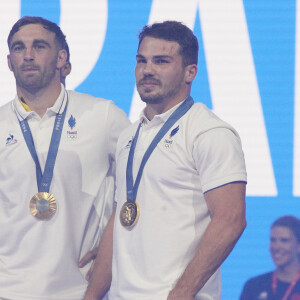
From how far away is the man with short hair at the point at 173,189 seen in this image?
308 centimetres

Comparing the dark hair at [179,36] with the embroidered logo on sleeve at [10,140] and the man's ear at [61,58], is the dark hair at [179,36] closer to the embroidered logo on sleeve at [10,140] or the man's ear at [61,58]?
the man's ear at [61,58]

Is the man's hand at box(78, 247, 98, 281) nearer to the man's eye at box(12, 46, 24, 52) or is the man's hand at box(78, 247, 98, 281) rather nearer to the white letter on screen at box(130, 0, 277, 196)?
the man's eye at box(12, 46, 24, 52)

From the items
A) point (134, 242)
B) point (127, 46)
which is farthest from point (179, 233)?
point (127, 46)

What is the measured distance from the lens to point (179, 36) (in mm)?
3490

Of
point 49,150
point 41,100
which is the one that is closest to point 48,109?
point 41,100

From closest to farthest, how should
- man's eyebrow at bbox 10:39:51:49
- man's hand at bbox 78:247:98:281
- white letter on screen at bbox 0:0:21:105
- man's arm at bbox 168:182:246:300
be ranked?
1. man's arm at bbox 168:182:246:300
2. man's hand at bbox 78:247:98:281
3. man's eyebrow at bbox 10:39:51:49
4. white letter on screen at bbox 0:0:21:105

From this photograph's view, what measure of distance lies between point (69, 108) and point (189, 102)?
2.34 ft

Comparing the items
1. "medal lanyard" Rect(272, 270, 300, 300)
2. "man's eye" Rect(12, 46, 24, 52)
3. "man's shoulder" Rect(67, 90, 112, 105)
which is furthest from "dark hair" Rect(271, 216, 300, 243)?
"man's eye" Rect(12, 46, 24, 52)

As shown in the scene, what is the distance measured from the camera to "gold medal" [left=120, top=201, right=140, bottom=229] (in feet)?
10.8

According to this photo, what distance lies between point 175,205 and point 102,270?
2.03 feet

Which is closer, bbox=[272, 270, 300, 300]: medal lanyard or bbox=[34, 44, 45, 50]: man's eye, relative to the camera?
bbox=[34, 44, 45, 50]: man's eye

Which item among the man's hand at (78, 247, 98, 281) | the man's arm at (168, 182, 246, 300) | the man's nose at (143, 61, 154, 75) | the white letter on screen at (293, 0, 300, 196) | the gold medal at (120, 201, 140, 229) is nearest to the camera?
the man's arm at (168, 182, 246, 300)

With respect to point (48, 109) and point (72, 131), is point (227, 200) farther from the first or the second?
point (48, 109)

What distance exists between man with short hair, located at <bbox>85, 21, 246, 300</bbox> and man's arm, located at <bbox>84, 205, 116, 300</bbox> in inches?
4.4
